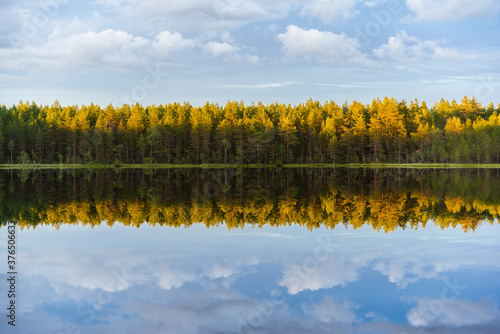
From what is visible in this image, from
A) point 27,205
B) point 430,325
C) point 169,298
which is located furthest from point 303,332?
point 27,205

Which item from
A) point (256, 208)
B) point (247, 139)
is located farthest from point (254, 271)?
point (247, 139)

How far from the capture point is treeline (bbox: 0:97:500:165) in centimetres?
10625

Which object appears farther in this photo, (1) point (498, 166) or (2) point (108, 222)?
(1) point (498, 166)

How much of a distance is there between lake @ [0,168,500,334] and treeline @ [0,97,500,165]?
8161 centimetres

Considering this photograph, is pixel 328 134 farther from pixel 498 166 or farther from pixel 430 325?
pixel 430 325

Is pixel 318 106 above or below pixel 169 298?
above

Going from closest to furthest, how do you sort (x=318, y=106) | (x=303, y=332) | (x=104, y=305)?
1. (x=303, y=332)
2. (x=104, y=305)
3. (x=318, y=106)

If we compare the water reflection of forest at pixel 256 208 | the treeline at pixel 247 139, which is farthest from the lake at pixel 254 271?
the treeline at pixel 247 139

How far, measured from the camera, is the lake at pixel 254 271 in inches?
389

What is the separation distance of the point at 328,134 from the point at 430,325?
4039 inches

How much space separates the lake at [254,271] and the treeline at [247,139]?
268 ft

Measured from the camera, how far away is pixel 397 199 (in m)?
30.6

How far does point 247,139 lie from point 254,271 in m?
95.8

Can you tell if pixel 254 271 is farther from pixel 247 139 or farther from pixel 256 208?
pixel 247 139
